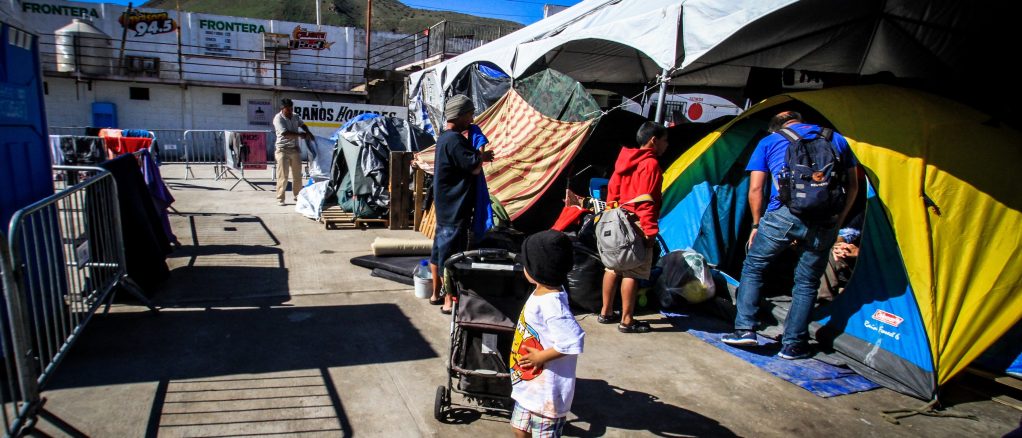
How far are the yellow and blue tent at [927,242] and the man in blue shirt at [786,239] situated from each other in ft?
1.15

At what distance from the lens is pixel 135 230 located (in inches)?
188

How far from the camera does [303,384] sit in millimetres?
3445

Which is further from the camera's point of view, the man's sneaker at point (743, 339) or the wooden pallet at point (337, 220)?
the wooden pallet at point (337, 220)

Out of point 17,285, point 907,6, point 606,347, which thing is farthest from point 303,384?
point 907,6

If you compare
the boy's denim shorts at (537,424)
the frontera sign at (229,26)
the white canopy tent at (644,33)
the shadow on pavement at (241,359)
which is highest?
the frontera sign at (229,26)

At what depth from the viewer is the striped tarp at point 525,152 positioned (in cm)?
666

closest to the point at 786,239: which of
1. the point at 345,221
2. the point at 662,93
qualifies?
the point at 662,93

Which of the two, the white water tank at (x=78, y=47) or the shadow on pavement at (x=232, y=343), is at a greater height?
the white water tank at (x=78, y=47)

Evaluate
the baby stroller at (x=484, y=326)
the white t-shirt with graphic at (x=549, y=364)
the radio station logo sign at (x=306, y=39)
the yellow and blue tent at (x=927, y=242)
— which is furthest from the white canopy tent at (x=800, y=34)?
the radio station logo sign at (x=306, y=39)

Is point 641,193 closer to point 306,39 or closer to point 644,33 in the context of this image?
point 644,33

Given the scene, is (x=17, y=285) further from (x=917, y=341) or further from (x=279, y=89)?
(x=279, y=89)

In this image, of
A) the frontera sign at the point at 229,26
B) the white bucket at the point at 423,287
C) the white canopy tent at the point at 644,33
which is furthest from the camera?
the frontera sign at the point at 229,26

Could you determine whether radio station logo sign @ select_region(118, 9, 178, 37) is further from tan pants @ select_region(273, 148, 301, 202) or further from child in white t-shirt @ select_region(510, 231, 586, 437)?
child in white t-shirt @ select_region(510, 231, 586, 437)

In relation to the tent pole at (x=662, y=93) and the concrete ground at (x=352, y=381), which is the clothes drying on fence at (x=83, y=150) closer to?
the concrete ground at (x=352, y=381)
